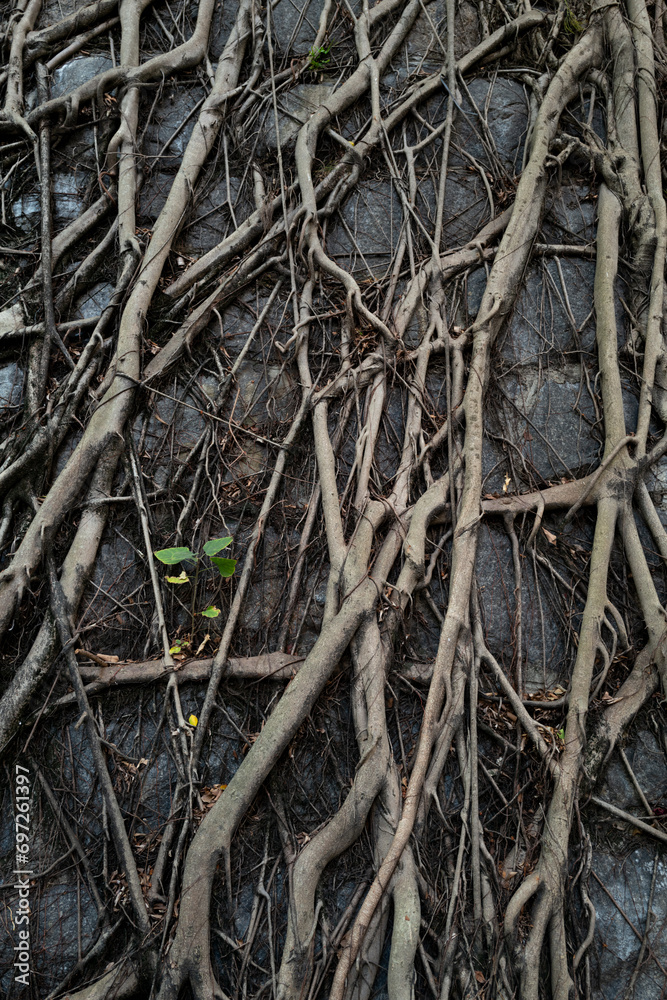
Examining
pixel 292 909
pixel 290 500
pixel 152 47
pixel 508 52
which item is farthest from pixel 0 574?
pixel 508 52

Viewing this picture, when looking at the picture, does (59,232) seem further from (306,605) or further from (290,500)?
(306,605)

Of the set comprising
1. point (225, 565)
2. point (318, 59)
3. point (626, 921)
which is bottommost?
point (626, 921)

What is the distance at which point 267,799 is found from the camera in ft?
7.63

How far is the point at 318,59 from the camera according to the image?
346 centimetres

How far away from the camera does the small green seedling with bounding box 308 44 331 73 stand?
3.44 metres

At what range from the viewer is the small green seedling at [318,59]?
3.44 metres

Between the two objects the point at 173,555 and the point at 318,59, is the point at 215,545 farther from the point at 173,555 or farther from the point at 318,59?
the point at 318,59

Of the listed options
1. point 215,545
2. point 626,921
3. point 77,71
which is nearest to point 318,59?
point 77,71

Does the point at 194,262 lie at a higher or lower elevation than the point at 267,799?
higher

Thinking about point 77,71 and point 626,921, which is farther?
point 77,71

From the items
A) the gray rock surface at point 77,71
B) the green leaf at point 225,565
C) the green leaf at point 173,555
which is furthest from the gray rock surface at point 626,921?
the gray rock surface at point 77,71

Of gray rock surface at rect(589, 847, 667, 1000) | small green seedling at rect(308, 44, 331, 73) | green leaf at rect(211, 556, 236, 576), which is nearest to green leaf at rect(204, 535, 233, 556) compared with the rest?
green leaf at rect(211, 556, 236, 576)

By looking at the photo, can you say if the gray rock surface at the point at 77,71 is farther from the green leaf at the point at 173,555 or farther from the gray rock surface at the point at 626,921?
the gray rock surface at the point at 626,921

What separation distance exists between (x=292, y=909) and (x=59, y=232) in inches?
112
